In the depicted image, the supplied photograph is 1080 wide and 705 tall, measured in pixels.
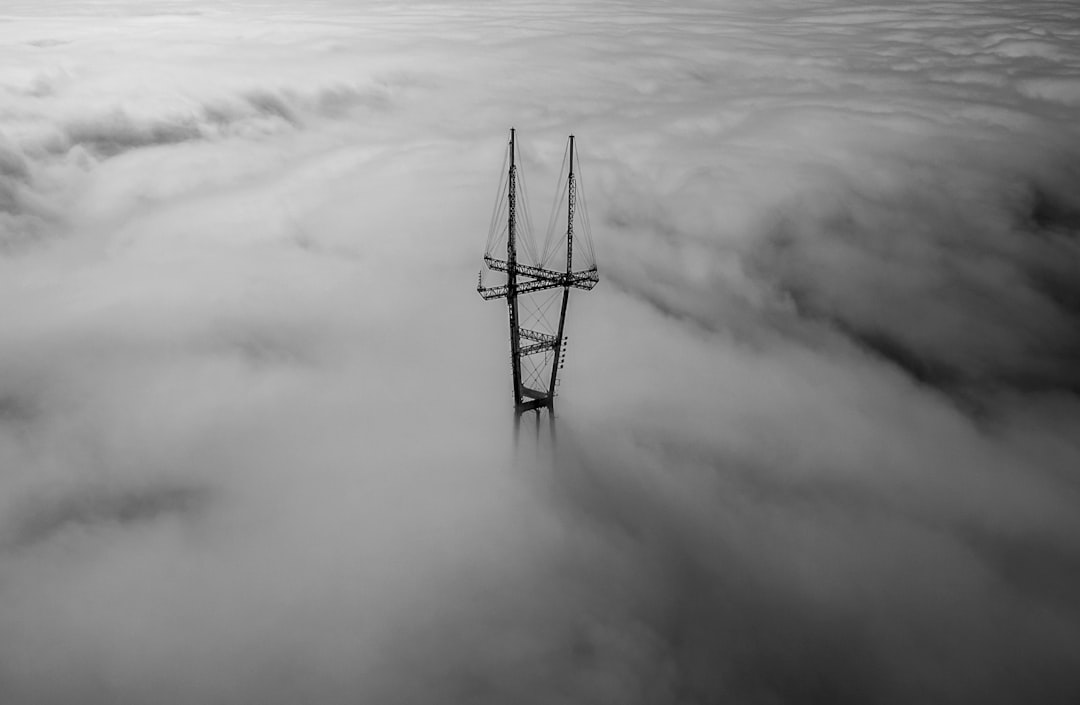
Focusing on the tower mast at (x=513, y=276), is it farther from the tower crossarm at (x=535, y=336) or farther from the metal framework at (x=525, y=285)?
the tower crossarm at (x=535, y=336)

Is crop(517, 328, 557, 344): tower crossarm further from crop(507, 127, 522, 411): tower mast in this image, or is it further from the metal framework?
crop(507, 127, 522, 411): tower mast

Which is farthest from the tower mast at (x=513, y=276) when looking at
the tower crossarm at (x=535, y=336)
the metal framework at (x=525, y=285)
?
the tower crossarm at (x=535, y=336)

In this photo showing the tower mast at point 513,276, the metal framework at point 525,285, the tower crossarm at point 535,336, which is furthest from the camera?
the tower crossarm at point 535,336

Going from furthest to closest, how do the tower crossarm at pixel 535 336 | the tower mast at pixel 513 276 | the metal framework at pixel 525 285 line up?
1. the tower crossarm at pixel 535 336
2. the tower mast at pixel 513 276
3. the metal framework at pixel 525 285

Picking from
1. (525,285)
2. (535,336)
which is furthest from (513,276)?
(535,336)

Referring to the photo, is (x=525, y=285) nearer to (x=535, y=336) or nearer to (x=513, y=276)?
(x=513, y=276)

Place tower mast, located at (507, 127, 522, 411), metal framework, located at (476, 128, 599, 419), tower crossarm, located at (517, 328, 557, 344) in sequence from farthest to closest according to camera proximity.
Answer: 1. tower crossarm, located at (517, 328, 557, 344)
2. tower mast, located at (507, 127, 522, 411)
3. metal framework, located at (476, 128, 599, 419)

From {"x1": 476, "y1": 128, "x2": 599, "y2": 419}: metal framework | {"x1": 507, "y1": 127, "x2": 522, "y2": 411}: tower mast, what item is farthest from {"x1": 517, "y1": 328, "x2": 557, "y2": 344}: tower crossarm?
{"x1": 507, "y1": 127, "x2": 522, "y2": 411}: tower mast

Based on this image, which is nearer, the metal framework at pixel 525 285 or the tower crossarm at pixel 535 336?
the metal framework at pixel 525 285

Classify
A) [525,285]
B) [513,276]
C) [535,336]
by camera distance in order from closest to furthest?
[525,285] → [513,276] → [535,336]

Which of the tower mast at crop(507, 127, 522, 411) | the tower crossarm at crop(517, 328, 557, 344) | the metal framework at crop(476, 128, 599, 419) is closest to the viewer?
the metal framework at crop(476, 128, 599, 419)

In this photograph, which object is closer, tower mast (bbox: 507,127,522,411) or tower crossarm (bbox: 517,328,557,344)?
tower mast (bbox: 507,127,522,411)

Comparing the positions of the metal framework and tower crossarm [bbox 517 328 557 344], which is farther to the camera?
tower crossarm [bbox 517 328 557 344]
